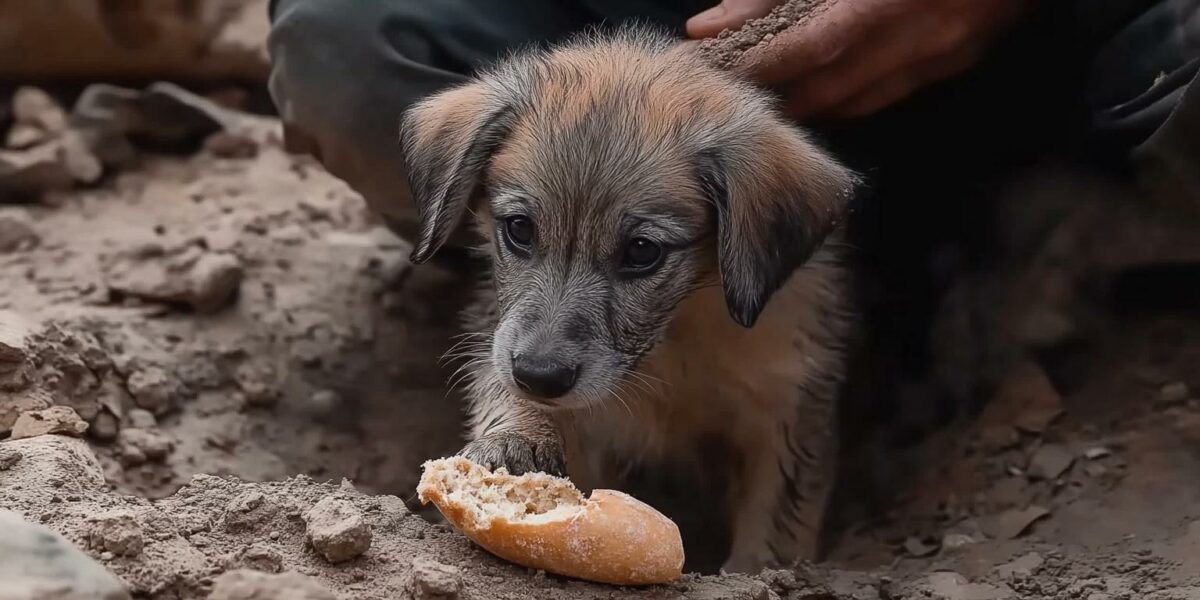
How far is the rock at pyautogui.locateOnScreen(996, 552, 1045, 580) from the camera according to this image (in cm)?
262

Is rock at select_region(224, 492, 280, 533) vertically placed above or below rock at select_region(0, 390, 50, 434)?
above

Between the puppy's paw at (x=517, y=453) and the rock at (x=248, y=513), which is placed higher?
the rock at (x=248, y=513)

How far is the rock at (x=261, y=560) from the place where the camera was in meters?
1.86

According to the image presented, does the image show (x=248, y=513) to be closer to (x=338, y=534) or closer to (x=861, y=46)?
(x=338, y=534)

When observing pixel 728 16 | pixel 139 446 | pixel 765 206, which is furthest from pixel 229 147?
pixel 765 206

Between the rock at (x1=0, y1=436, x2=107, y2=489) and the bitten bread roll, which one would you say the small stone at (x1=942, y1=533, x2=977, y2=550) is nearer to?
the bitten bread roll

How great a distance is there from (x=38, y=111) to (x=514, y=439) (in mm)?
2534

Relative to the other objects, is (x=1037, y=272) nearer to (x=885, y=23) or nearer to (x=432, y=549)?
(x=885, y=23)

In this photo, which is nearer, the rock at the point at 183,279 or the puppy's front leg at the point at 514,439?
the puppy's front leg at the point at 514,439

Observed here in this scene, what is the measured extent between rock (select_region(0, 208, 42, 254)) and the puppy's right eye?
6.15 ft

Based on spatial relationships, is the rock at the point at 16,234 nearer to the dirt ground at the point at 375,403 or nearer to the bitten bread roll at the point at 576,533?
the dirt ground at the point at 375,403

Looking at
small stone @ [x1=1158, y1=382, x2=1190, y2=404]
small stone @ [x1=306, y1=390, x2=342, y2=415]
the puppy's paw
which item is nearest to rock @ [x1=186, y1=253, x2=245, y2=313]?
small stone @ [x1=306, y1=390, x2=342, y2=415]

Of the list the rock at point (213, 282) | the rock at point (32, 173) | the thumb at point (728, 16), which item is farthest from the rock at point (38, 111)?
the thumb at point (728, 16)

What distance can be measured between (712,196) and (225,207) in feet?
6.90
